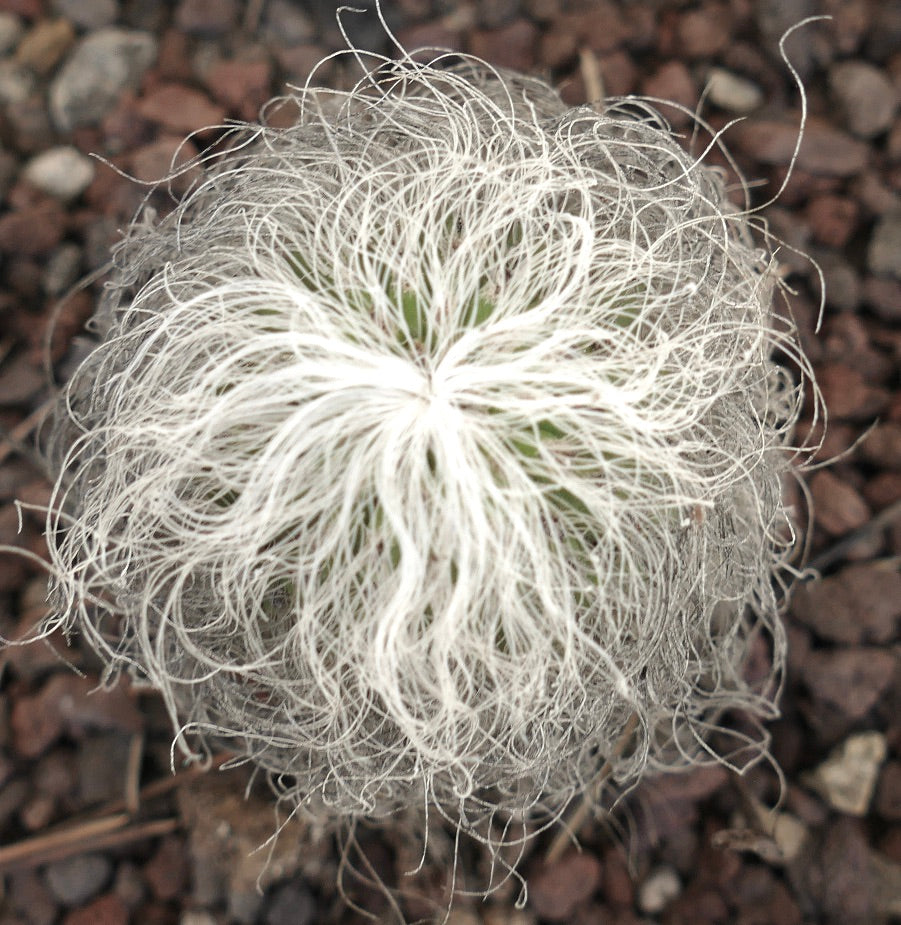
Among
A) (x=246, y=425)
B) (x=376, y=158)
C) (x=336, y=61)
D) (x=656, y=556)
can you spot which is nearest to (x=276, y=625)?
(x=246, y=425)

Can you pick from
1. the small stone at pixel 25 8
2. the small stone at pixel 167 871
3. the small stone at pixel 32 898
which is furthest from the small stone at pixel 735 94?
the small stone at pixel 32 898

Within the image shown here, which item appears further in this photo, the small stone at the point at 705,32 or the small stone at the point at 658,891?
the small stone at the point at 705,32

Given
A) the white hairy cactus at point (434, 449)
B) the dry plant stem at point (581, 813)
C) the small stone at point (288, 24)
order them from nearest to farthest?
the white hairy cactus at point (434, 449), the dry plant stem at point (581, 813), the small stone at point (288, 24)

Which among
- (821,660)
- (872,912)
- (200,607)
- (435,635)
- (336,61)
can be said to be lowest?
(872,912)

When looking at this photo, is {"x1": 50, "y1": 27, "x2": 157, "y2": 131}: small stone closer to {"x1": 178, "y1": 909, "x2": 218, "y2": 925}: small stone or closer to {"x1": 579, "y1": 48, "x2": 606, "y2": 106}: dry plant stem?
{"x1": 579, "y1": 48, "x2": 606, "y2": 106}: dry plant stem

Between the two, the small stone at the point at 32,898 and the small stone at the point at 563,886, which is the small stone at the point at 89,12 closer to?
the small stone at the point at 32,898

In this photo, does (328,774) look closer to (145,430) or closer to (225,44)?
(145,430)
